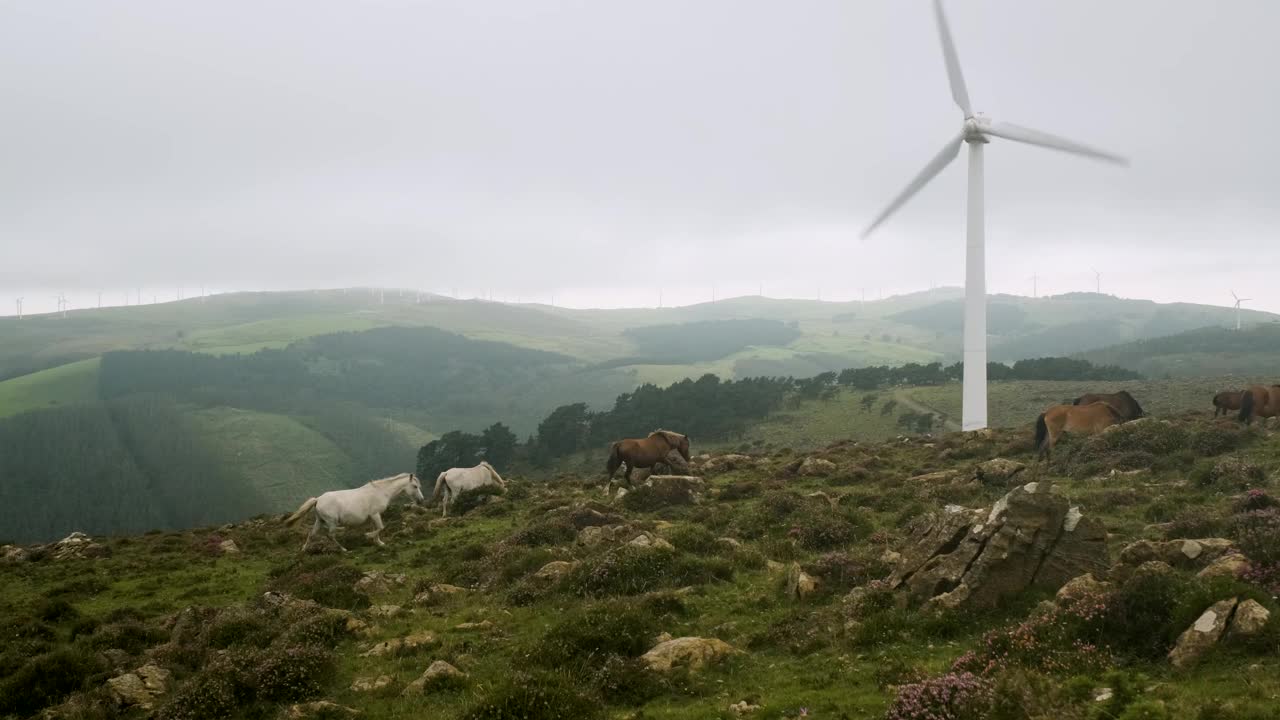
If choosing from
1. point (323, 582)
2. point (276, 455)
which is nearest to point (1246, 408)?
point (323, 582)

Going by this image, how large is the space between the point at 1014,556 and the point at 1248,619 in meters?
2.86

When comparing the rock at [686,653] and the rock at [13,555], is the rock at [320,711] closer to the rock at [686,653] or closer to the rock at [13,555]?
the rock at [686,653]

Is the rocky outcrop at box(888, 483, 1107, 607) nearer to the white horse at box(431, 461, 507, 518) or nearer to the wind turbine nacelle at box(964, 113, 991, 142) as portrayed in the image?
the white horse at box(431, 461, 507, 518)

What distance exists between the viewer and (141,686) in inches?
399

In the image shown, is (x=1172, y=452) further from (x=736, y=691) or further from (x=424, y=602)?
(x=424, y=602)

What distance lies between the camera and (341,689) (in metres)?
9.98

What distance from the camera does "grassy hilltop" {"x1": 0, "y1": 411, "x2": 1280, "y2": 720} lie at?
7859mm

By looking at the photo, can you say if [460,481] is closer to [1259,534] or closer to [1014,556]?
[1014,556]

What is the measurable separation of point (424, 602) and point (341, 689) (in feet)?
13.5

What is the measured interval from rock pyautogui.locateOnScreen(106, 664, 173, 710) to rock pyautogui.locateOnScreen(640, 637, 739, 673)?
655cm

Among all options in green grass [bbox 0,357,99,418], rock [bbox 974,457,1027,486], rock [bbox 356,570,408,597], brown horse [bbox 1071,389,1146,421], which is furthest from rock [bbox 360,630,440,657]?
green grass [bbox 0,357,99,418]

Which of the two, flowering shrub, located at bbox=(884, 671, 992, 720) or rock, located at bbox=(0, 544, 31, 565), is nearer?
flowering shrub, located at bbox=(884, 671, 992, 720)

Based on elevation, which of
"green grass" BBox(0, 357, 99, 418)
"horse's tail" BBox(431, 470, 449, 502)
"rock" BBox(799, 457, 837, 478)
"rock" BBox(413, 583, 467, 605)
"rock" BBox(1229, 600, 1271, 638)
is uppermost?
"rock" BBox(1229, 600, 1271, 638)

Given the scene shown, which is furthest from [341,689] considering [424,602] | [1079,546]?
[1079,546]
